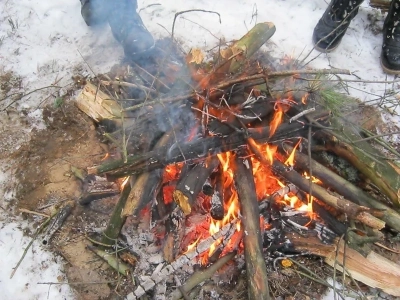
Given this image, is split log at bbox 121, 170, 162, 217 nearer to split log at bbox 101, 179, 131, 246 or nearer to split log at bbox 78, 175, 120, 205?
split log at bbox 101, 179, 131, 246

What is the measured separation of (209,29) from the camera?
400 centimetres

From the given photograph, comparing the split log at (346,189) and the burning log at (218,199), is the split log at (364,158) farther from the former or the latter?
the burning log at (218,199)

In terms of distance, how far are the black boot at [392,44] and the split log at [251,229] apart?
1.93 meters

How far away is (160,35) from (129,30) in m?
0.44

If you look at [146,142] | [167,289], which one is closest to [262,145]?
[146,142]

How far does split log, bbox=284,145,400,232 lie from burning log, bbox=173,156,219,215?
55 centimetres

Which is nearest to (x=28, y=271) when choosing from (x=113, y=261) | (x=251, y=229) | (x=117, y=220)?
(x=113, y=261)

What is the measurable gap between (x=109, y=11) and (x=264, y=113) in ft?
6.05

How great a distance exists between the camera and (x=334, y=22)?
3.82m

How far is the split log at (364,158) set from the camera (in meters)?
2.64

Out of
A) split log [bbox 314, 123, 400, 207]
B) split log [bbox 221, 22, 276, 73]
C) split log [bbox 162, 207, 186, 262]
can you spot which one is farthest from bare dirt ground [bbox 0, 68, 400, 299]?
split log [bbox 221, 22, 276, 73]

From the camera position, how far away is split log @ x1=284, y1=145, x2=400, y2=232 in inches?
103

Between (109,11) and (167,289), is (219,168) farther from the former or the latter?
(109,11)

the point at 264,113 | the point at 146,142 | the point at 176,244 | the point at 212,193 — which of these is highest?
the point at 264,113
